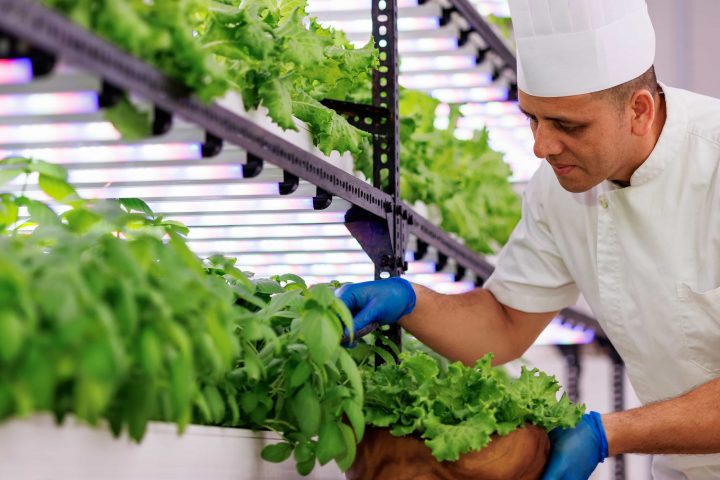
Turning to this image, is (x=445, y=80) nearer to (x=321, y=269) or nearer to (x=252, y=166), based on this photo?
(x=321, y=269)

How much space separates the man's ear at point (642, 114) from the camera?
6.52ft

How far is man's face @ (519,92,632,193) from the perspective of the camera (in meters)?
1.92

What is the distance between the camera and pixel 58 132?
1.21 meters

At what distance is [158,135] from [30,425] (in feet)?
1.22

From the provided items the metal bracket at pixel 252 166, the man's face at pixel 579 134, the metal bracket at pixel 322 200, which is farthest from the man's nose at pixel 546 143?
the metal bracket at pixel 252 166

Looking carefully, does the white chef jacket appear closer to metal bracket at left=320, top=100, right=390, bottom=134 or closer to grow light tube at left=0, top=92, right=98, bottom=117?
metal bracket at left=320, top=100, right=390, bottom=134

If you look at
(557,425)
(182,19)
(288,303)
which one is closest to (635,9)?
(557,425)

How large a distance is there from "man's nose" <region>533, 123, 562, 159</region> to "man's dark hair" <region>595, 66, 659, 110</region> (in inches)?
4.7

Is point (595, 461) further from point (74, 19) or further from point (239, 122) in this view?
point (74, 19)

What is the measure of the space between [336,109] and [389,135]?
5.0 inches

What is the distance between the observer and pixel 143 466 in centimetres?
117

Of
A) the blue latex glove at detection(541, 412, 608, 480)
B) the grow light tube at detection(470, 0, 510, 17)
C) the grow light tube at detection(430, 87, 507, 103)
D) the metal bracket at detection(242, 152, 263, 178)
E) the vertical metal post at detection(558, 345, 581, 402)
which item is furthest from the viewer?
the vertical metal post at detection(558, 345, 581, 402)

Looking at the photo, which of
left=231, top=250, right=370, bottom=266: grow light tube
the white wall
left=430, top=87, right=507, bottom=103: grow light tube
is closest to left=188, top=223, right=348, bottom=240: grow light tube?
left=231, top=250, right=370, bottom=266: grow light tube

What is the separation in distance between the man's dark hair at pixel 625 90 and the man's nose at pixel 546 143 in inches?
4.7
